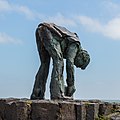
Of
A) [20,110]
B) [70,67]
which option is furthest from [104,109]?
[70,67]

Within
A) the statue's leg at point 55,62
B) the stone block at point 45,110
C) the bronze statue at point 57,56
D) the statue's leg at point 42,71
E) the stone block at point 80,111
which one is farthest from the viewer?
the statue's leg at point 42,71

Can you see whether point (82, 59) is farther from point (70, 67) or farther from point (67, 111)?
point (67, 111)

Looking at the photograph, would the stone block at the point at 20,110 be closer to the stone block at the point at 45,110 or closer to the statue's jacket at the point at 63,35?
the stone block at the point at 45,110

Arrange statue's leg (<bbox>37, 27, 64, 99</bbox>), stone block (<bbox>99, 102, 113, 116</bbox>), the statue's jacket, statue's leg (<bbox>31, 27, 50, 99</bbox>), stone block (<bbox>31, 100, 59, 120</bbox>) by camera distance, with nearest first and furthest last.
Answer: stone block (<bbox>31, 100, 59, 120</bbox>)
stone block (<bbox>99, 102, 113, 116</bbox>)
statue's leg (<bbox>37, 27, 64, 99</bbox>)
the statue's jacket
statue's leg (<bbox>31, 27, 50, 99</bbox>)

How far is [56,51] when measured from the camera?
14.6m

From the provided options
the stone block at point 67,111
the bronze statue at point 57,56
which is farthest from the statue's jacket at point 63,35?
the stone block at point 67,111

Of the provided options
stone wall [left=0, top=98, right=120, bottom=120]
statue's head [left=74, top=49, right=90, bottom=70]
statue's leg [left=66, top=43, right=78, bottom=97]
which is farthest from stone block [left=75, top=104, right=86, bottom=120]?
statue's head [left=74, top=49, right=90, bottom=70]

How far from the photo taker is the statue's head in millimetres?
15500

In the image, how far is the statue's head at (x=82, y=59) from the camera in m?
15.5

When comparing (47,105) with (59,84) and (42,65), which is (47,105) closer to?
(59,84)

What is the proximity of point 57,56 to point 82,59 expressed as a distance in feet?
4.78

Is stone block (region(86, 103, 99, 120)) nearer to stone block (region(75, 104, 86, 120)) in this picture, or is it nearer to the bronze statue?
stone block (region(75, 104, 86, 120))

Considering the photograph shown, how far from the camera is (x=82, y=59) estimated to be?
51.3ft

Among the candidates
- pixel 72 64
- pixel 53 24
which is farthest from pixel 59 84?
pixel 53 24
